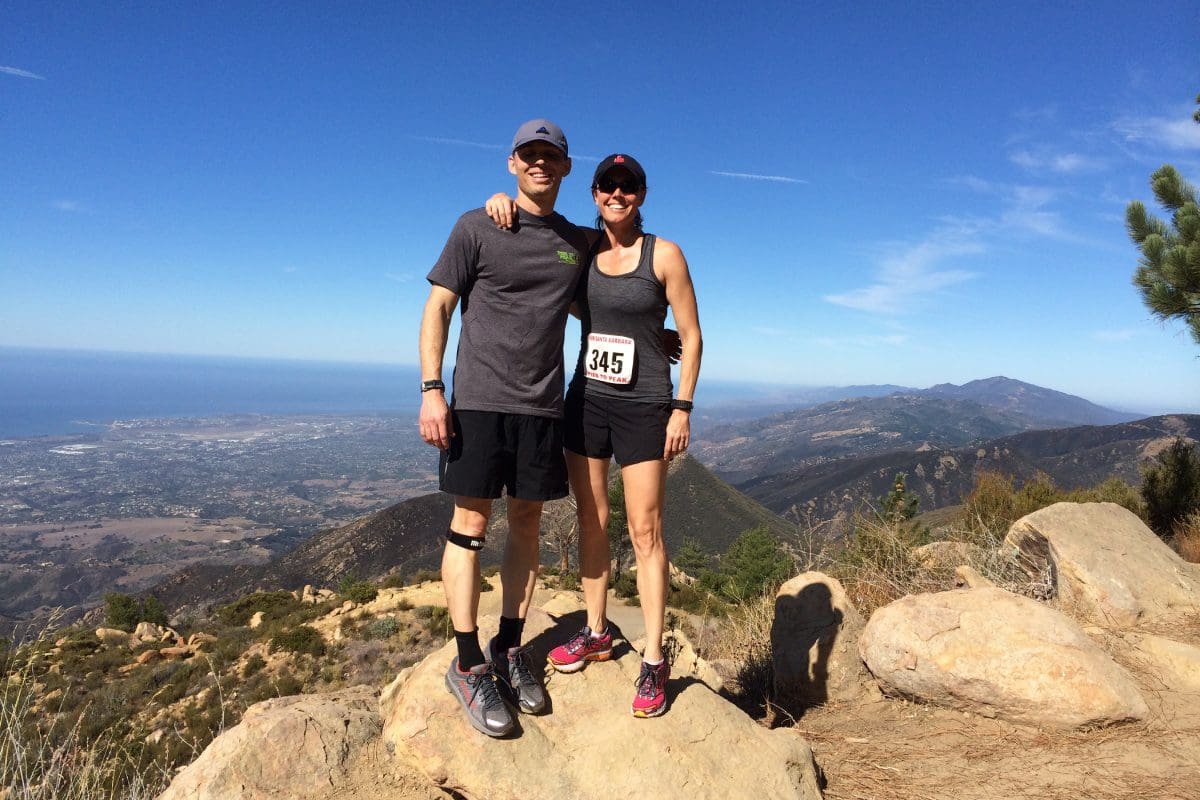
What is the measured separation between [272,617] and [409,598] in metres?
4.87

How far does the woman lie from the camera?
10.4ft

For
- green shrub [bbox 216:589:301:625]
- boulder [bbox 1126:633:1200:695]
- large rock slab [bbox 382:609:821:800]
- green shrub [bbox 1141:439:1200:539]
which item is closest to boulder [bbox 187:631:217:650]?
green shrub [bbox 216:589:301:625]

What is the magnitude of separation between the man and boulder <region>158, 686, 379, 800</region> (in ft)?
2.17

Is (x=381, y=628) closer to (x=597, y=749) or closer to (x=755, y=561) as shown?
(x=755, y=561)

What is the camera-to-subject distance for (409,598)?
67.5 ft

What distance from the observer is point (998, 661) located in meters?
3.98

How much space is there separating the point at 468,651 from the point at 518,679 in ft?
1.21

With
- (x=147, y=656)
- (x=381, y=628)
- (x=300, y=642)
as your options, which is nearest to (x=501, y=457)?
(x=381, y=628)

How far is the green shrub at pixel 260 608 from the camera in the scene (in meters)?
21.3

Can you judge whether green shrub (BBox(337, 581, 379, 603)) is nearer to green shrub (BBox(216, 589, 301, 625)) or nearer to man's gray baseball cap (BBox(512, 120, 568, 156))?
green shrub (BBox(216, 589, 301, 625))

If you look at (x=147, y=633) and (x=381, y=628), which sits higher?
(x=381, y=628)

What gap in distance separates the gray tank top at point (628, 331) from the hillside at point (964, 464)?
9922 cm

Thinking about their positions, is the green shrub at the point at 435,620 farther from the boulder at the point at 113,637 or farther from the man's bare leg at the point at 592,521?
the man's bare leg at the point at 592,521

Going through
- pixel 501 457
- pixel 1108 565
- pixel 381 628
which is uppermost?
pixel 501 457
